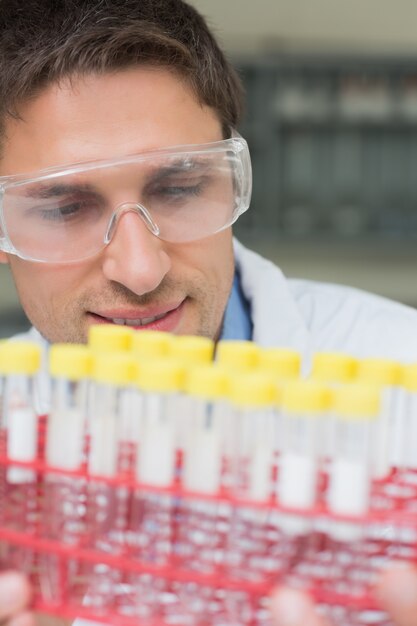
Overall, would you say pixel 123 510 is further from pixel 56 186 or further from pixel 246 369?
pixel 56 186

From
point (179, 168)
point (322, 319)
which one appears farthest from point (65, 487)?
point (322, 319)

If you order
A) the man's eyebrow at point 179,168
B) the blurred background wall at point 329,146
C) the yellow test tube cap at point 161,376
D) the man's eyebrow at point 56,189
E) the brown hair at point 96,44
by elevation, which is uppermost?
the brown hair at point 96,44

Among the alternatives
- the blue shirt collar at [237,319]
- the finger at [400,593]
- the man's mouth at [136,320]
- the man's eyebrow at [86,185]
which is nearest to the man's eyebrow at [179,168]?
the man's eyebrow at [86,185]

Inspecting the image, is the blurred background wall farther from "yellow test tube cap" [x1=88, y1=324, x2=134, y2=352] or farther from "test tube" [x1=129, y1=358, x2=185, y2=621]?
"test tube" [x1=129, y1=358, x2=185, y2=621]

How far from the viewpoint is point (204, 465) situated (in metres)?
0.68

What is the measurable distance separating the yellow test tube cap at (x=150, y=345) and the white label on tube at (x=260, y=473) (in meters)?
0.15

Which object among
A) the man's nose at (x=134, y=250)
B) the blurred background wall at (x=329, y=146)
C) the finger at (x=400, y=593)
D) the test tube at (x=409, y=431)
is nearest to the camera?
the finger at (x=400, y=593)

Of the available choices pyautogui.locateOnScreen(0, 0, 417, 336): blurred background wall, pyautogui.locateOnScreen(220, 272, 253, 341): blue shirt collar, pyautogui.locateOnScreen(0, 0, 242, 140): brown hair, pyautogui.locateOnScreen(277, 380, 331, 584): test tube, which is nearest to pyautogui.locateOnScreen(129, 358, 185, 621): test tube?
pyautogui.locateOnScreen(277, 380, 331, 584): test tube

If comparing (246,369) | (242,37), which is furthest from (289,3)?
(246,369)

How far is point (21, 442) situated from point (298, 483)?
27 cm

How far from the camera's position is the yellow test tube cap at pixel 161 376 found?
697 millimetres

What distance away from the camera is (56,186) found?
1.21 m

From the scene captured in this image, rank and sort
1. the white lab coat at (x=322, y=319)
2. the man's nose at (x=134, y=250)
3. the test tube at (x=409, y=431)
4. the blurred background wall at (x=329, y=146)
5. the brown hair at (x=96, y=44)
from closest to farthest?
the test tube at (x=409, y=431) < the man's nose at (x=134, y=250) < the brown hair at (x=96, y=44) < the white lab coat at (x=322, y=319) < the blurred background wall at (x=329, y=146)

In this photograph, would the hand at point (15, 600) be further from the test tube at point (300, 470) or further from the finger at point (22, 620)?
the test tube at point (300, 470)
